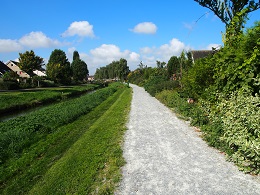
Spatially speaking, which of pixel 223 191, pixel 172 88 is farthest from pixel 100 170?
pixel 172 88

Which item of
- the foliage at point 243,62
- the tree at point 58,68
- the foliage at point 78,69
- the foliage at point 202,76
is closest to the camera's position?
the foliage at point 243,62

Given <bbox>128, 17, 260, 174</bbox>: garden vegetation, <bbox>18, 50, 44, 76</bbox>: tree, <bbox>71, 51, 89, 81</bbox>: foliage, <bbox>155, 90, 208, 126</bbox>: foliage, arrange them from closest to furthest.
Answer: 1. <bbox>128, 17, 260, 174</bbox>: garden vegetation
2. <bbox>155, 90, 208, 126</bbox>: foliage
3. <bbox>18, 50, 44, 76</bbox>: tree
4. <bbox>71, 51, 89, 81</bbox>: foliage

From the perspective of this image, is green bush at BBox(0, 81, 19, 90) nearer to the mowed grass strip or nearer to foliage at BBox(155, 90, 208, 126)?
foliage at BBox(155, 90, 208, 126)

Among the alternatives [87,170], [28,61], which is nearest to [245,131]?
[87,170]

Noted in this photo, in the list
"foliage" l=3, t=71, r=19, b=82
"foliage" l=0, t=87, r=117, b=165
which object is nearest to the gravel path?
"foliage" l=0, t=87, r=117, b=165

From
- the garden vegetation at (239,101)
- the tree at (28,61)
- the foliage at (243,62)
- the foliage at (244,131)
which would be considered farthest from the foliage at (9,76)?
the foliage at (244,131)

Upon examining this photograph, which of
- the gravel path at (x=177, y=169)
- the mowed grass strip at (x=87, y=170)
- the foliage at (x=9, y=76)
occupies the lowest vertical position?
the mowed grass strip at (x=87, y=170)

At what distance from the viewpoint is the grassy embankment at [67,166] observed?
524 cm

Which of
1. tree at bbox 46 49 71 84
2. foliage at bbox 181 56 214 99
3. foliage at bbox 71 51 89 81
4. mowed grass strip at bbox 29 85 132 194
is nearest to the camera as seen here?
mowed grass strip at bbox 29 85 132 194

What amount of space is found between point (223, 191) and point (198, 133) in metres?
4.67

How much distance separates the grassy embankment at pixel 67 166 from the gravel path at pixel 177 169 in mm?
438

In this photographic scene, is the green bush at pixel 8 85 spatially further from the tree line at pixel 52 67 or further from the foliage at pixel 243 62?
the foliage at pixel 243 62

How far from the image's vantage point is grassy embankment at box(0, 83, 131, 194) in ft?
17.2

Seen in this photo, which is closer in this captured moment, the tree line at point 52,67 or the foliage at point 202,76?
the foliage at point 202,76
